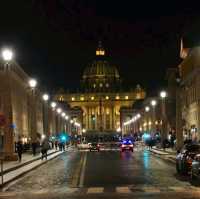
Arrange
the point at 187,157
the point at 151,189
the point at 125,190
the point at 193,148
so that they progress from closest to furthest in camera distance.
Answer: the point at 125,190
the point at 151,189
the point at 187,157
the point at 193,148

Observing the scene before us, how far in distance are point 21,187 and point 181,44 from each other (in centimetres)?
9074

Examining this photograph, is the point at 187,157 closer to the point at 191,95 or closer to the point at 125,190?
the point at 125,190

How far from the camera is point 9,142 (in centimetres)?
4650

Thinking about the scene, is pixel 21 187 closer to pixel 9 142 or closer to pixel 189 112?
pixel 9 142

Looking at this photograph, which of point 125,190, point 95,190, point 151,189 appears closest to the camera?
point 125,190

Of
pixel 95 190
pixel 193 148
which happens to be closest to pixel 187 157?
pixel 193 148

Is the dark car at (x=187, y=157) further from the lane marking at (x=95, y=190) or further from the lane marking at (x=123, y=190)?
the lane marking at (x=95, y=190)

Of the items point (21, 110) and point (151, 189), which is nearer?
point (151, 189)

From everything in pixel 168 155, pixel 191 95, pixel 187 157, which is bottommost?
pixel 168 155

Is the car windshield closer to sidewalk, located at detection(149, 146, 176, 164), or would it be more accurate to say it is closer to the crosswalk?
the crosswalk

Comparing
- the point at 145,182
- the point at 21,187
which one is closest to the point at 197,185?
the point at 145,182

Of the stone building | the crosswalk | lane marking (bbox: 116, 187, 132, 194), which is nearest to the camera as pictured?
the crosswalk

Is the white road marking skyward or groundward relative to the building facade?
groundward

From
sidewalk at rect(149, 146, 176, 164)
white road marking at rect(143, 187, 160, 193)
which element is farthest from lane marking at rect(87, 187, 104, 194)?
sidewalk at rect(149, 146, 176, 164)
